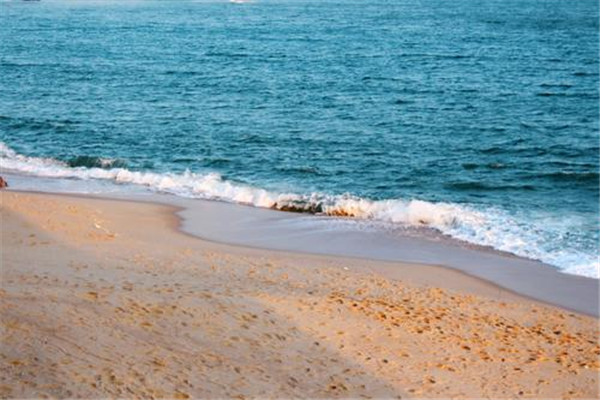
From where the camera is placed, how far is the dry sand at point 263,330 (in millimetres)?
10812

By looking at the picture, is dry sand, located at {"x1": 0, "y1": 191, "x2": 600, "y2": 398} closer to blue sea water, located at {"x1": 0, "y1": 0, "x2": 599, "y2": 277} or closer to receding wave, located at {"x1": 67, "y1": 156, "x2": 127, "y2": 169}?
blue sea water, located at {"x1": 0, "y1": 0, "x2": 599, "y2": 277}

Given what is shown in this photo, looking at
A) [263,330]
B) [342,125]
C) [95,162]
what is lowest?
[95,162]

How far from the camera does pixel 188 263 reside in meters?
16.3

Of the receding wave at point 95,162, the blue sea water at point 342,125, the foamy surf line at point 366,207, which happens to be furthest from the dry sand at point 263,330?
the receding wave at point 95,162

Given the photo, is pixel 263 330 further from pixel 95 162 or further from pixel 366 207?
pixel 95 162

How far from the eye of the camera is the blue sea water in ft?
76.9

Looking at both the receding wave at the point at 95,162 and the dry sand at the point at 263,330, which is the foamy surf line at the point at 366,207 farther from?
the dry sand at the point at 263,330

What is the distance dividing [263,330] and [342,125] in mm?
21376

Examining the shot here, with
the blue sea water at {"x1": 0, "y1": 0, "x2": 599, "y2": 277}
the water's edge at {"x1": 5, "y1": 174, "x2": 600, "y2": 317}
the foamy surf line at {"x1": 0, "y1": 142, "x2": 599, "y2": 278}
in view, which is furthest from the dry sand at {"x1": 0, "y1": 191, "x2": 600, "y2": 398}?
the blue sea water at {"x1": 0, "y1": 0, "x2": 599, "y2": 277}

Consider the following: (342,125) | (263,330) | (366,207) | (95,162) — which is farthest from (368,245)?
(342,125)

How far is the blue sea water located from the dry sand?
454cm

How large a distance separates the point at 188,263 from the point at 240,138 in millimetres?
15348

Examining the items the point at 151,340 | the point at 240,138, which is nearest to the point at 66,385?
the point at 151,340

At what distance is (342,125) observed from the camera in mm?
33188
